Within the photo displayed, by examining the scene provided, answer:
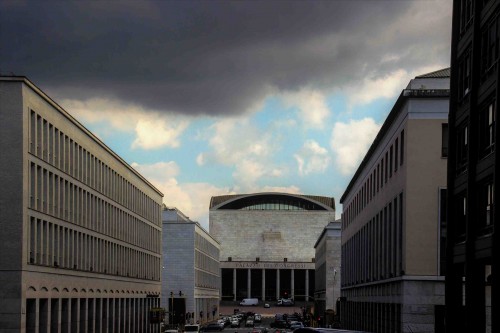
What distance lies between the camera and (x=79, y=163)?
263 ft

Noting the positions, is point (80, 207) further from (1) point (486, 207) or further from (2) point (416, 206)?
(1) point (486, 207)

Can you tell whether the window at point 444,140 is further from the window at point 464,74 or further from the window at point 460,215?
the window at point 460,215

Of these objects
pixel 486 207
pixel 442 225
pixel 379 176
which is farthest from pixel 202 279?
pixel 486 207

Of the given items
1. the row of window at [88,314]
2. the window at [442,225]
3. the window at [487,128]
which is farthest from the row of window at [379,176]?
the row of window at [88,314]

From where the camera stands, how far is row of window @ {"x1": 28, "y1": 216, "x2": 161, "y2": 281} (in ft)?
217

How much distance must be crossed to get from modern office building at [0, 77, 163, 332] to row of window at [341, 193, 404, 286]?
2357 cm

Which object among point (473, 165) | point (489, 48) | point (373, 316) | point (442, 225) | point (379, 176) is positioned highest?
point (489, 48)

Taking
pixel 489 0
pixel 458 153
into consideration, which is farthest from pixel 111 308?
pixel 489 0

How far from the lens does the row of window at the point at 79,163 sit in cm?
6594

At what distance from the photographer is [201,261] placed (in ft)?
569

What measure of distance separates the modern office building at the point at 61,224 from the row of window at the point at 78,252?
82 millimetres

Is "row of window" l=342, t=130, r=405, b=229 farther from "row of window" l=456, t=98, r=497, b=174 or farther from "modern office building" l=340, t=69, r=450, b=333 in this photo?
"row of window" l=456, t=98, r=497, b=174

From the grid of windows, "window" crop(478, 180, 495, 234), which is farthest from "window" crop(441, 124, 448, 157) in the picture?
the grid of windows

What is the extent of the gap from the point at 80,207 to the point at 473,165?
1818 inches
